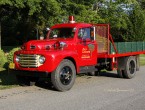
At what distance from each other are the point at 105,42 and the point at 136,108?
560cm

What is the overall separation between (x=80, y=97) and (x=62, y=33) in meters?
3.21

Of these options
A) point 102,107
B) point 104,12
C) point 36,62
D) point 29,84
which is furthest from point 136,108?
point 104,12

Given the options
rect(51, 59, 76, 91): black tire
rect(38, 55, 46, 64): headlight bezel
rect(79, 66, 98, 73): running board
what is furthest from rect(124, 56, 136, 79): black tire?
rect(38, 55, 46, 64): headlight bezel

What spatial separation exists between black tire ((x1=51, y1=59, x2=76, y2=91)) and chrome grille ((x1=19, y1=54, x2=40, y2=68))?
24.3 inches

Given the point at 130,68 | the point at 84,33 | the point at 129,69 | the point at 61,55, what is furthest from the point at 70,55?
the point at 130,68

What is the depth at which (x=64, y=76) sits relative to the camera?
35.9 ft

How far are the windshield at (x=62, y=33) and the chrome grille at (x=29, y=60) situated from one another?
1.77m

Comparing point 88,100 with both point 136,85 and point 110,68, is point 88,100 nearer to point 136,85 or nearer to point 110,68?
point 136,85

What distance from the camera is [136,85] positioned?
12195mm

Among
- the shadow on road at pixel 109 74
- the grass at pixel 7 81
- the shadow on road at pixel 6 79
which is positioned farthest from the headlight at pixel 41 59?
the shadow on road at pixel 109 74

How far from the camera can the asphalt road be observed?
848 centimetres

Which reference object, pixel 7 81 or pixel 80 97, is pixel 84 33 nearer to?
pixel 80 97

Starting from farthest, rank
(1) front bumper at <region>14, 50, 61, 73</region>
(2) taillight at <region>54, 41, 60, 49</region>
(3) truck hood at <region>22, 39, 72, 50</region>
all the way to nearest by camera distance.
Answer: (2) taillight at <region>54, 41, 60, 49</region>, (3) truck hood at <region>22, 39, 72, 50</region>, (1) front bumper at <region>14, 50, 61, 73</region>

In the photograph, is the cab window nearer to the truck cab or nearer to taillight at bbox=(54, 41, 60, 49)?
the truck cab
